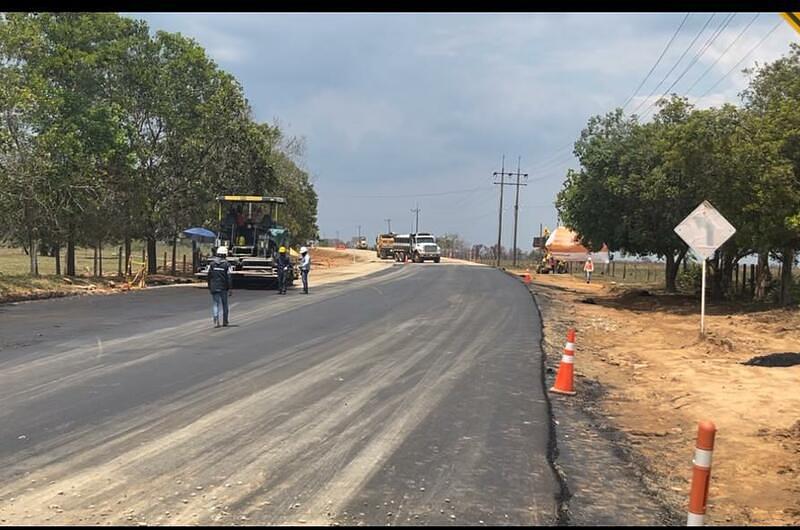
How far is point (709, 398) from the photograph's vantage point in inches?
410

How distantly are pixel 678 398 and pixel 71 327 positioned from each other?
1198 cm

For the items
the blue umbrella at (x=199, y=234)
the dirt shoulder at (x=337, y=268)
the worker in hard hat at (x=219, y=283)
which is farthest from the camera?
the dirt shoulder at (x=337, y=268)

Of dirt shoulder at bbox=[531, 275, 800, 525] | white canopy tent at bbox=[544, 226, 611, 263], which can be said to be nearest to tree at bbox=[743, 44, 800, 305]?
dirt shoulder at bbox=[531, 275, 800, 525]

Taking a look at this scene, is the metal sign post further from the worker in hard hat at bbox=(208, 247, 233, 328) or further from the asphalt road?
the worker in hard hat at bbox=(208, 247, 233, 328)

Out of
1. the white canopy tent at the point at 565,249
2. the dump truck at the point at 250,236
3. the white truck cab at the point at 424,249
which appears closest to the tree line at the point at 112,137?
the dump truck at the point at 250,236

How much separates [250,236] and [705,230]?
17.5 m

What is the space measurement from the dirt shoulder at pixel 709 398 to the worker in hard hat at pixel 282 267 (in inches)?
387

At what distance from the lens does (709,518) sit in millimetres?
5539

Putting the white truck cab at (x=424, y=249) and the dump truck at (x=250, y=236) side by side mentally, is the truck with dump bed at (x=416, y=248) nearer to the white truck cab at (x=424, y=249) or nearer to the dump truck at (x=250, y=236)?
the white truck cab at (x=424, y=249)

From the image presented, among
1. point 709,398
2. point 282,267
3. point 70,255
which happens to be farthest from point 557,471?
point 70,255

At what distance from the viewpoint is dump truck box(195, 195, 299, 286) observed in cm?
2800

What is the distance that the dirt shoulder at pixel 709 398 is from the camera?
6.34m

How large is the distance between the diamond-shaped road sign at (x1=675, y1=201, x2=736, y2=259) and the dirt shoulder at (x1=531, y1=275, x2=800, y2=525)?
2191 mm
